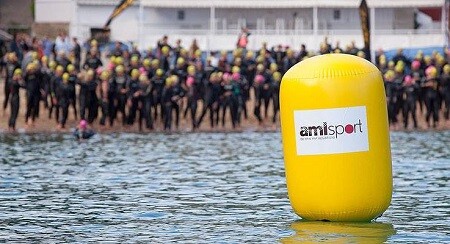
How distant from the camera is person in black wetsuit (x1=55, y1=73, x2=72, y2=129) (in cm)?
5488

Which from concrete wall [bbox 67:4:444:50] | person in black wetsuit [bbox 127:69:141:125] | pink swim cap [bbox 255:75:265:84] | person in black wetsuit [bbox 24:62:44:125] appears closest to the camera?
person in black wetsuit [bbox 24:62:44:125]

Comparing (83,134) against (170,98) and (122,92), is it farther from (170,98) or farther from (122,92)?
(170,98)

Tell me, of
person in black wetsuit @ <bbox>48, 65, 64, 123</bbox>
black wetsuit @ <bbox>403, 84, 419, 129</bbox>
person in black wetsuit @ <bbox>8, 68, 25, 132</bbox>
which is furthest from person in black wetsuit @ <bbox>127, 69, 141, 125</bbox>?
black wetsuit @ <bbox>403, 84, 419, 129</bbox>

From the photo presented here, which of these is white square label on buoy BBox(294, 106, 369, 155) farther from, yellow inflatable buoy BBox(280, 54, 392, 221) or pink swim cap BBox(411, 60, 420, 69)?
pink swim cap BBox(411, 60, 420, 69)

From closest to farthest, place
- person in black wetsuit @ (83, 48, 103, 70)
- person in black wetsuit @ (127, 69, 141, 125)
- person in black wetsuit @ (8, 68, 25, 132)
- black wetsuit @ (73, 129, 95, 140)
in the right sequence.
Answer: black wetsuit @ (73, 129, 95, 140), person in black wetsuit @ (8, 68, 25, 132), person in black wetsuit @ (127, 69, 141, 125), person in black wetsuit @ (83, 48, 103, 70)

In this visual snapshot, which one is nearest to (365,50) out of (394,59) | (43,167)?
(394,59)

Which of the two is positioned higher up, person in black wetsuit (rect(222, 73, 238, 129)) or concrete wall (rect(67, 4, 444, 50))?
concrete wall (rect(67, 4, 444, 50))

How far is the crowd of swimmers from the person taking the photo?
55.3 meters

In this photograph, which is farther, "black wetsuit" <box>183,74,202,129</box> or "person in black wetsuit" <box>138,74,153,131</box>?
"black wetsuit" <box>183,74,202,129</box>

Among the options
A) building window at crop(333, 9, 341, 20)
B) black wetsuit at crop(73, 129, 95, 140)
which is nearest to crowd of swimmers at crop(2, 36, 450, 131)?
black wetsuit at crop(73, 129, 95, 140)

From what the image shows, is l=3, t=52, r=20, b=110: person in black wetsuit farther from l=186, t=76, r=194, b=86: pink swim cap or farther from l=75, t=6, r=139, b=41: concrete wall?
l=75, t=6, r=139, b=41: concrete wall

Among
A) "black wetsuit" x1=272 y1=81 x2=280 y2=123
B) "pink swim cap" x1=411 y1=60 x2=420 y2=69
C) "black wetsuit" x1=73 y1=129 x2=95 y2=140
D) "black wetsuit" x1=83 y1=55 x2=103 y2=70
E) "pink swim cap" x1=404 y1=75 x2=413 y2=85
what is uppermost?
"black wetsuit" x1=83 y1=55 x2=103 y2=70

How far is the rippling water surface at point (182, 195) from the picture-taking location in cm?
2417

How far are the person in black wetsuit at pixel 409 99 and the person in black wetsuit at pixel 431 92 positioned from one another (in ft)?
1.37
